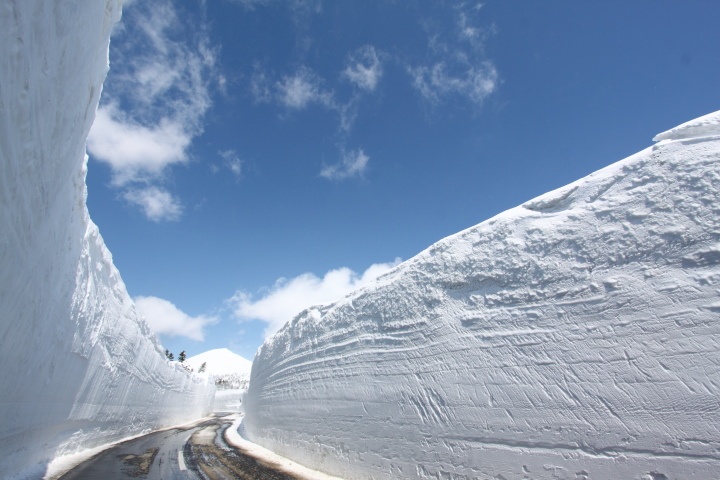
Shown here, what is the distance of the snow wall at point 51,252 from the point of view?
2.81m

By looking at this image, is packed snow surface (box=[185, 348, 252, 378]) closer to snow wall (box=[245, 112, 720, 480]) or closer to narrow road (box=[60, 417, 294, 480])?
narrow road (box=[60, 417, 294, 480])

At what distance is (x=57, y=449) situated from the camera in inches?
361

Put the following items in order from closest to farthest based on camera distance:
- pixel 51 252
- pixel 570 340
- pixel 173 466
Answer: pixel 570 340 → pixel 51 252 → pixel 173 466

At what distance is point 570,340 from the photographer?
401 centimetres

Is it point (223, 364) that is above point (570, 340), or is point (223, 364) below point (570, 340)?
above

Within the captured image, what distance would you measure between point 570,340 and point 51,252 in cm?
693

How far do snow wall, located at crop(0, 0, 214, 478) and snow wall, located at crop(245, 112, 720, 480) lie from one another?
498 centimetres

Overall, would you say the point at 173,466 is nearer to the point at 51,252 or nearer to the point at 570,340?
the point at 51,252

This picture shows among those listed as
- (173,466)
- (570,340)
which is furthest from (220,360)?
(570,340)

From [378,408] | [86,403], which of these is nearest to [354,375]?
[378,408]

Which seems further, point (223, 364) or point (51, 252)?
point (223, 364)

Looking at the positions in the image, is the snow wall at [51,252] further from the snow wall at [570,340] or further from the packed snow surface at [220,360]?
the packed snow surface at [220,360]

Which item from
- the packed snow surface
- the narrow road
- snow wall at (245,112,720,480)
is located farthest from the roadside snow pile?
snow wall at (245,112,720,480)

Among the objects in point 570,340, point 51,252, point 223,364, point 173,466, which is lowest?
point 173,466
